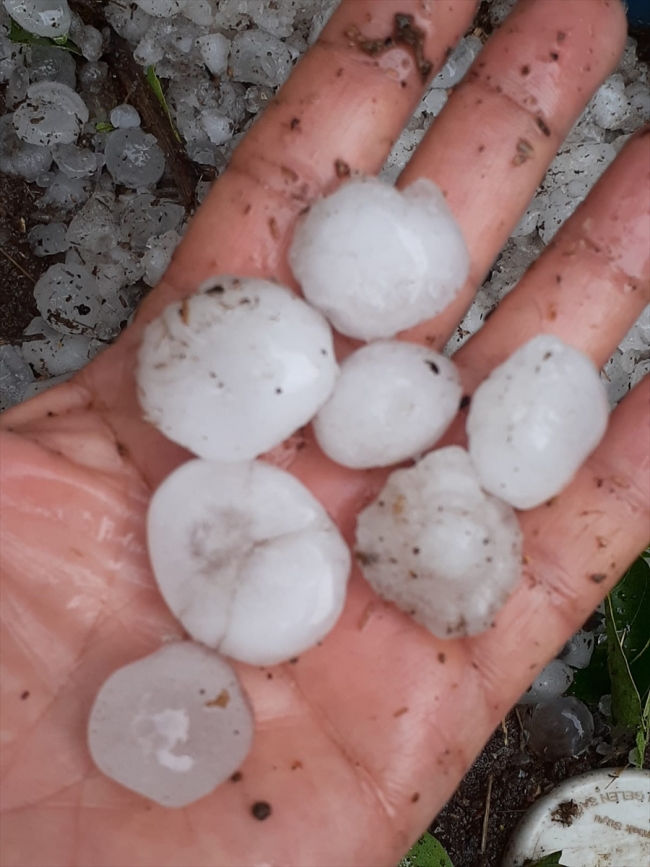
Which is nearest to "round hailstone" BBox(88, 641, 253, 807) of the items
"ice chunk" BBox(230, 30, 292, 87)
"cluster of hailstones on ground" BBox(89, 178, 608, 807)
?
"cluster of hailstones on ground" BBox(89, 178, 608, 807)

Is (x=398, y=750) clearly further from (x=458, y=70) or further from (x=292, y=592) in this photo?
(x=458, y=70)

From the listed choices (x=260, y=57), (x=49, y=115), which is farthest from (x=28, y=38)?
(x=260, y=57)

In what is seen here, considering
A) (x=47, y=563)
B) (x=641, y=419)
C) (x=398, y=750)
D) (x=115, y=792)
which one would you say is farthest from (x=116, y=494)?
(x=641, y=419)

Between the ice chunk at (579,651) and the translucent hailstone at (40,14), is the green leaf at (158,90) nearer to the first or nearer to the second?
the translucent hailstone at (40,14)

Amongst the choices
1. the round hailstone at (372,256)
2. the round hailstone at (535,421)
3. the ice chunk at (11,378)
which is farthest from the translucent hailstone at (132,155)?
the round hailstone at (535,421)

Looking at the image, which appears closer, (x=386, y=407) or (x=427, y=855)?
(x=386, y=407)

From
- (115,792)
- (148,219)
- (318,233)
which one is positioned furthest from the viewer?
(148,219)

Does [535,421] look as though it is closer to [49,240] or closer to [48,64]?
[49,240]
